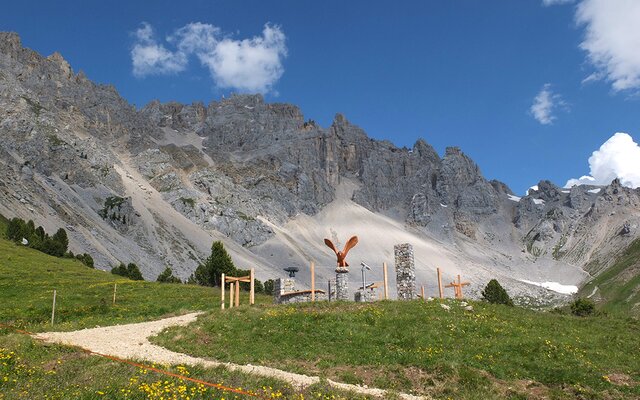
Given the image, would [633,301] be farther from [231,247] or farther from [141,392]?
[141,392]

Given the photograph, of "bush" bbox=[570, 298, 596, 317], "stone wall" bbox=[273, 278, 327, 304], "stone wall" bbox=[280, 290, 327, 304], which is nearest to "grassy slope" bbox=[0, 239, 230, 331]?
"stone wall" bbox=[273, 278, 327, 304]

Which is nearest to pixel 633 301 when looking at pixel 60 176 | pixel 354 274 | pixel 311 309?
pixel 354 274

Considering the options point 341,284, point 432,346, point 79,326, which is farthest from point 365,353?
point 79,326

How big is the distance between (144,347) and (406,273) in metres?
22.5

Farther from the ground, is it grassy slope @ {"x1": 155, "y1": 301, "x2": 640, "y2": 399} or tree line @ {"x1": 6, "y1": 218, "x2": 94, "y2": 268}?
tree line @ {"x1": 6, "y1": 218, "x2": 94, "y2": 268}

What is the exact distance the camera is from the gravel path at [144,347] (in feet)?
58.0

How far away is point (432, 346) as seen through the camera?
22297 millimetres

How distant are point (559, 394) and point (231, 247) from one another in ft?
543

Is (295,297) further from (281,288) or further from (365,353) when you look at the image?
(365,353)

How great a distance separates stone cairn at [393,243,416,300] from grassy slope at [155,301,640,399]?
8.04 m

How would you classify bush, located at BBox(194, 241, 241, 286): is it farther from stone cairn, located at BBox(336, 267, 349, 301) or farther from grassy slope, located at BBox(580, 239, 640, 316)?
grassy slope, located at BBox(580, 239, 640, 316)

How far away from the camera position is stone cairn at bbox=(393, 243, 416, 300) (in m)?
38.6

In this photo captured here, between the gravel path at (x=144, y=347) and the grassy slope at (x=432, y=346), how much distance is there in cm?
103

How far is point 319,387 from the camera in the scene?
16.5 meters
